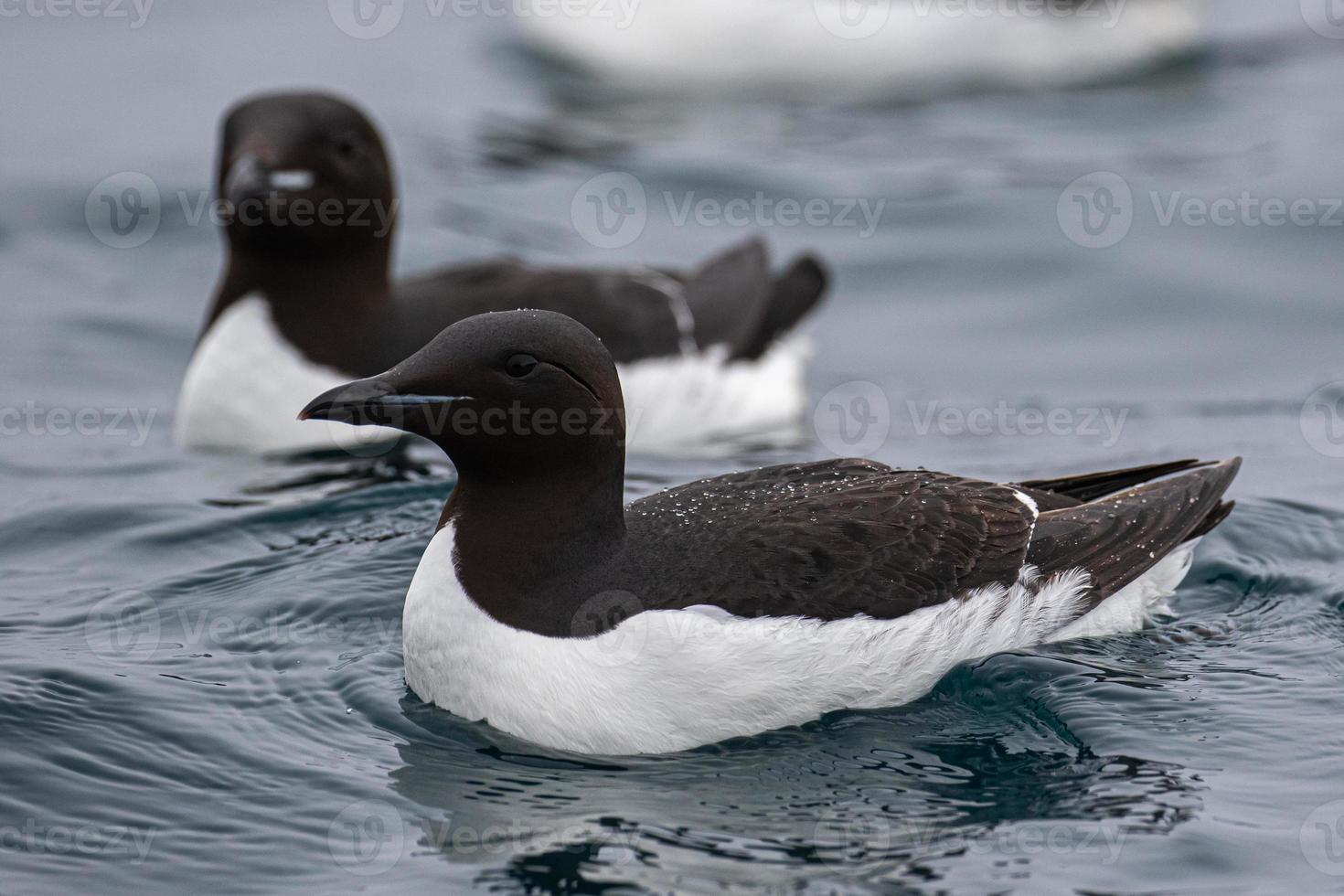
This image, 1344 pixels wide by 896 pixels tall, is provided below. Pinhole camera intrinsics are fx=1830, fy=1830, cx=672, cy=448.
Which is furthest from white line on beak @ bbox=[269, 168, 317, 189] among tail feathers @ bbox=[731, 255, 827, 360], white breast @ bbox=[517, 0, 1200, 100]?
white breast @ bbox=[517, 0, 1200, 100]

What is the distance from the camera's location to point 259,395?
351 inches

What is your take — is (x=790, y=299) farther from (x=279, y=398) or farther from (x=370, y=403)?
(x=370, y=403)

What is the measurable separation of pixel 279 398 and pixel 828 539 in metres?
4.04

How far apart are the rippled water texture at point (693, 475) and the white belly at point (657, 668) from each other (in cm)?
10

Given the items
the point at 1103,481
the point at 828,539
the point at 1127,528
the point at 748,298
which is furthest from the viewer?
the point at 748,298

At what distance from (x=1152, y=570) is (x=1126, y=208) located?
24.6 ft

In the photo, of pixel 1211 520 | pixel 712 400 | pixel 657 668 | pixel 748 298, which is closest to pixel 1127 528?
pixel 1211 520

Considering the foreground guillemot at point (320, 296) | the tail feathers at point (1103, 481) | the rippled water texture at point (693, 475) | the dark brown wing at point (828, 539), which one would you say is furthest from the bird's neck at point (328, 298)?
the tail feathers at point (1103, 481)

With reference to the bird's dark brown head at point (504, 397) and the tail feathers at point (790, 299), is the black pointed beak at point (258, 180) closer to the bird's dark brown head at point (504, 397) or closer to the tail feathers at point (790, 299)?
the tail feathers at point (790, 299)

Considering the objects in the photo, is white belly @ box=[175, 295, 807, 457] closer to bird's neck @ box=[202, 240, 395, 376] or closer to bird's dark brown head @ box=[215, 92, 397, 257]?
bird's neck @ box=[202, 240, 395, 376]

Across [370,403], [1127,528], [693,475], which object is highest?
[370,403]

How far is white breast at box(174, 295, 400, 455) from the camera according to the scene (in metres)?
8.84

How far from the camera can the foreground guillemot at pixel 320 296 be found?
8.75 meters

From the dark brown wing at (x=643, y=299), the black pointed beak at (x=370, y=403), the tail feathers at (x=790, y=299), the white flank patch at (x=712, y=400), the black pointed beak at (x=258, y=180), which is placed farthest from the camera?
the tail feathers at (x=790, y=299)
